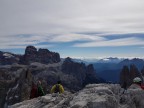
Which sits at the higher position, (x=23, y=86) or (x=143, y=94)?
(x=143, y=94)

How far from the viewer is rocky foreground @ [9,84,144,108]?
55.5 feet

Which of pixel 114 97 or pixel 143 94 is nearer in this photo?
pixel 114 97

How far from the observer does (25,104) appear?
71.4 ft

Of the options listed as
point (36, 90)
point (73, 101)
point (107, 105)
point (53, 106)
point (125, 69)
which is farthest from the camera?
point (125, 69)

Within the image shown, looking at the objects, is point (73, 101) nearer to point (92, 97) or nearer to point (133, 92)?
point (92, 97)

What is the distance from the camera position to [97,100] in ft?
55.9

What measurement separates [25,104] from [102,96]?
21.9ft

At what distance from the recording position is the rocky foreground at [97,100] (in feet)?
55.5

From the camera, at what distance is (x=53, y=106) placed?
19156 mm

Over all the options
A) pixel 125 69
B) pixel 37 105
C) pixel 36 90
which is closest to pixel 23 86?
pixel 125 69

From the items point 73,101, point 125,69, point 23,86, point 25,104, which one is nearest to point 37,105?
point 25,104

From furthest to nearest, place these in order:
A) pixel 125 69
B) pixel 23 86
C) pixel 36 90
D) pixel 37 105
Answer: pixel 125 69 → pixel 23 86 → pixel 36 90 → pixel 37 105

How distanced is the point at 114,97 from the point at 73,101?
2537mm

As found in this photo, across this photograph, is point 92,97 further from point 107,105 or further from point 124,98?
point 124,98
